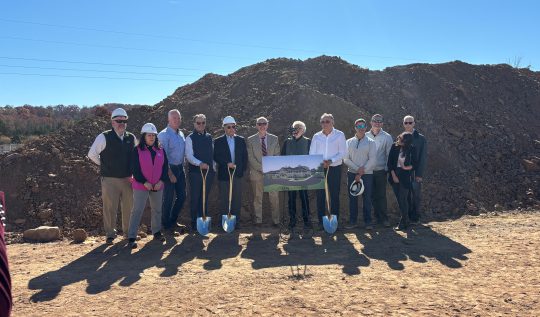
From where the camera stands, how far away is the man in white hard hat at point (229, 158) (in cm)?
740

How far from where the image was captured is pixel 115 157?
6.46 metres

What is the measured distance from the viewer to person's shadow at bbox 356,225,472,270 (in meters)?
5.70

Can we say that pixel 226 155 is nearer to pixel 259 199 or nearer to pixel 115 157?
pixel 259 199

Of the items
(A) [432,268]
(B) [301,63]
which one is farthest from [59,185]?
(B) [301,63]

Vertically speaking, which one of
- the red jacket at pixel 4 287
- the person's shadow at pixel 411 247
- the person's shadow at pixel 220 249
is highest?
the red jacket at pixel 4 287

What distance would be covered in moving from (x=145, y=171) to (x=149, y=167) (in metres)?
0.09

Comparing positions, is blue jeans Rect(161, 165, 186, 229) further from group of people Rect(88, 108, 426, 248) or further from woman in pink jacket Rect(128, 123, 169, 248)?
woman in pink jacket Rect(128, 123, 169, 248)

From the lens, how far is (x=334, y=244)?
21.7ft

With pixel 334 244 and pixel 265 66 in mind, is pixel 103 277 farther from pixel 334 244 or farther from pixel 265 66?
pixel 265 66

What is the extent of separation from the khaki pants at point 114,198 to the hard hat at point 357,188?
12.9ft

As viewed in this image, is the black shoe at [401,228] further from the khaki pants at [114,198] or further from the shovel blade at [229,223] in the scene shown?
the khaki pants at [114,198]

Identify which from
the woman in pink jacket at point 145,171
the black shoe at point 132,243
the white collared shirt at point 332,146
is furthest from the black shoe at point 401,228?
the black shoe at point 132,243

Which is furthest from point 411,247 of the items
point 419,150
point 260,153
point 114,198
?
point 114,198

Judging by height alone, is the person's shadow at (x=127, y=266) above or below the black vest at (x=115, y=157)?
below
